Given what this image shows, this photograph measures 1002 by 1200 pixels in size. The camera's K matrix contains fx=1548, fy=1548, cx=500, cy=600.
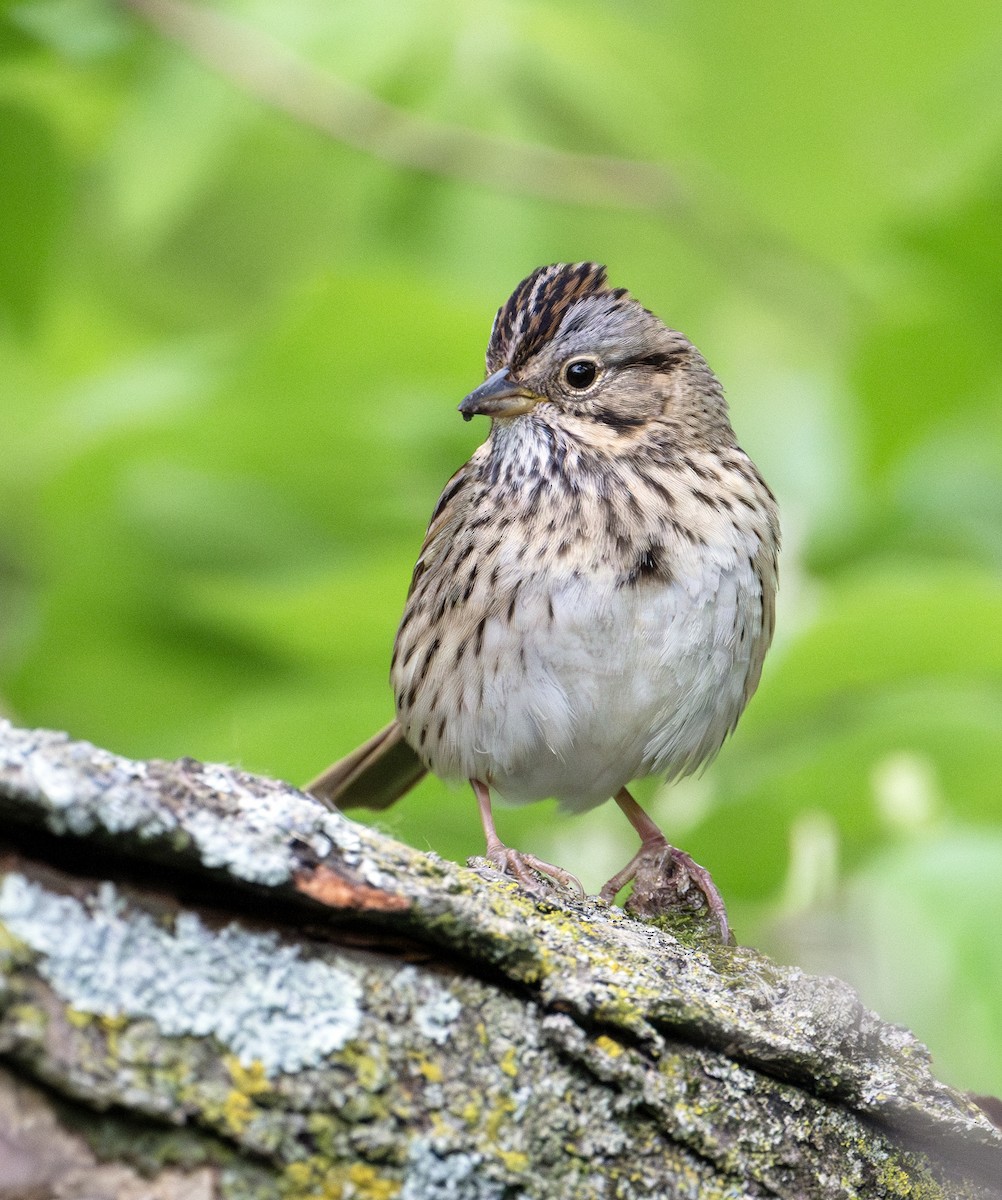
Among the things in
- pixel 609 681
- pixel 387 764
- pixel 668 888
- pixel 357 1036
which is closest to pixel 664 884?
pixel 668 888

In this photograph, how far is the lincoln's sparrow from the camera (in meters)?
3.76

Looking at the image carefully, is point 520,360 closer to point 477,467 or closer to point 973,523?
point 477,467

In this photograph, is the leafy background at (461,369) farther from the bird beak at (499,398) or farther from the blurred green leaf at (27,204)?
the bird beak at (499,398)

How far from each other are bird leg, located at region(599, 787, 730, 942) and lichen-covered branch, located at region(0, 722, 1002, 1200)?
546 millimetres

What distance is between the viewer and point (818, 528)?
4918 mm

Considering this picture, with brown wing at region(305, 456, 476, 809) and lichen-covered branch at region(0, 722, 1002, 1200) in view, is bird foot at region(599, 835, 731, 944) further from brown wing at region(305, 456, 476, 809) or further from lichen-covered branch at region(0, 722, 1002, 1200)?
brown wing at region(305, 456, 476, 809)

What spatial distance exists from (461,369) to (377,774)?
1.28m

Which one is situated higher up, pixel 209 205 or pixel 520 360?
pixel 209 205

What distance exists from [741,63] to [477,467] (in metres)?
1.67

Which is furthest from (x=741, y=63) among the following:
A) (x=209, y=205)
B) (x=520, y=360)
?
(x=209, y=205)

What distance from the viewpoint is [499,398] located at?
405cm

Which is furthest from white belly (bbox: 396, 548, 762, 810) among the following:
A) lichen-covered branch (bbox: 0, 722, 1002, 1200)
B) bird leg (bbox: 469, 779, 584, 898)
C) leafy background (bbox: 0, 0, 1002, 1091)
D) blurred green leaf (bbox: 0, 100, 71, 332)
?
blurred green leaf (bbox: 0, 100, 71, 332)

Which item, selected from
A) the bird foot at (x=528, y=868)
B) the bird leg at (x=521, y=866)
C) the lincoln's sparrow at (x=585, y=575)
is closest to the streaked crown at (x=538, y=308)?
the lincoln's sparrow at (x=585, y=575)

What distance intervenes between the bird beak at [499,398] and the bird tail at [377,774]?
1.01 m
